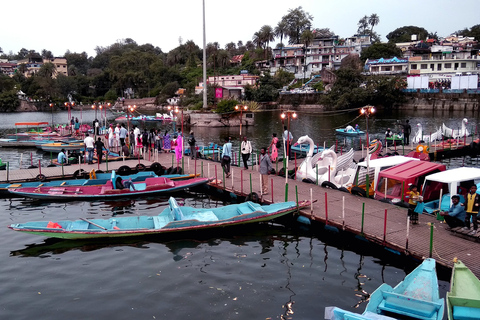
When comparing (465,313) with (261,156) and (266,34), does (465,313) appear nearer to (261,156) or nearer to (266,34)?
(261,156)

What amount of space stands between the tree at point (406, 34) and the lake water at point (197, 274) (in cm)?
14912

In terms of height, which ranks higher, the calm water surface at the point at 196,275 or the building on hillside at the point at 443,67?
the building on hillside at the point at 443,67

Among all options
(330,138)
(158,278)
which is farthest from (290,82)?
(158,278)

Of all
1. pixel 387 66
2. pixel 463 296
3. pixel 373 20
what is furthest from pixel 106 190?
pixel 373 20

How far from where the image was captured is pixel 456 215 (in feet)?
45.7

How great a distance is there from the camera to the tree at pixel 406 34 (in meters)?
148

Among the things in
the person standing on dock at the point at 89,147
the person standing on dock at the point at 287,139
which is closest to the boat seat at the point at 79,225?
the person standing on dock at the point at 287,139

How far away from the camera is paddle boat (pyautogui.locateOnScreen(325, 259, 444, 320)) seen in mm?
8930

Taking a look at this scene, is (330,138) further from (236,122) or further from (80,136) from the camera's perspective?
(80,136)

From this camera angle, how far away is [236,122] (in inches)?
2482

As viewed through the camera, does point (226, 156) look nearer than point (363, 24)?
Yes

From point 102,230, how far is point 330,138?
37014 millimetres

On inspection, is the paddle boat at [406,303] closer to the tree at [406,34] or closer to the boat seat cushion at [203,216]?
the boat seat cushion at [203,216]

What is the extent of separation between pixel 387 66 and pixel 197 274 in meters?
98.0
